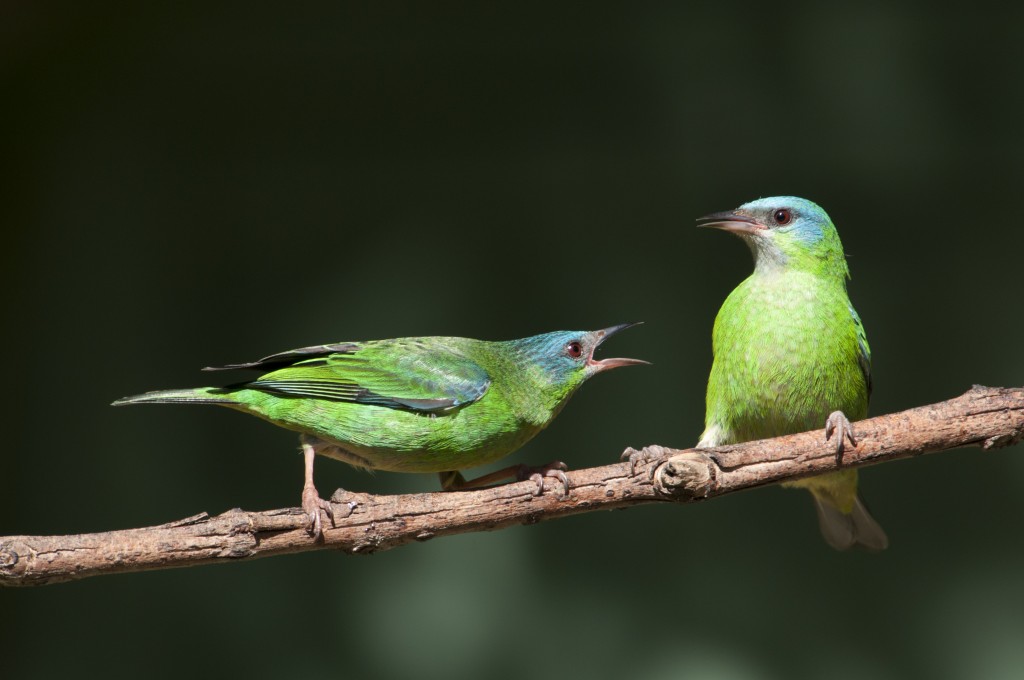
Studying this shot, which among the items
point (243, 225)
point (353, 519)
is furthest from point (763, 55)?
point (353, 519)

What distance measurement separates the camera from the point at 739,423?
3.83m

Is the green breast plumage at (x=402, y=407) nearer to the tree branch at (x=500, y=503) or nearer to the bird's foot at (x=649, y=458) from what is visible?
the tree branch at (x=500, y=503)

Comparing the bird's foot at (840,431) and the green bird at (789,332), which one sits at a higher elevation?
the green bird at (789,332)

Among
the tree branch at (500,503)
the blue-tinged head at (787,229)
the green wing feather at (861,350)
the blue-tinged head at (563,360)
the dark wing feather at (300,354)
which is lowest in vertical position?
the tree branch at (500,503)

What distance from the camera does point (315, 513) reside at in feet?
10.1

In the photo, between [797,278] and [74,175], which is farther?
[74,175]

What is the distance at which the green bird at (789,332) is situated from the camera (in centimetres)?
365

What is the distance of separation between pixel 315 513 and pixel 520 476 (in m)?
0.73

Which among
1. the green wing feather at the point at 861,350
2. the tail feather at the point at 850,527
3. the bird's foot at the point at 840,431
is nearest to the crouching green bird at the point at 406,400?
the bird's foot at the point at 840,431

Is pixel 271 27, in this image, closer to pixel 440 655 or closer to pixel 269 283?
pixel 269 283

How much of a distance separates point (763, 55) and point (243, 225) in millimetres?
3161

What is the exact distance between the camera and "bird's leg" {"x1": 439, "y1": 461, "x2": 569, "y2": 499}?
3178mm

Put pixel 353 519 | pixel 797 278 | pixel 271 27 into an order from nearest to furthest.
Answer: pixel 353 519, pixel 797 278, pixel 271 27

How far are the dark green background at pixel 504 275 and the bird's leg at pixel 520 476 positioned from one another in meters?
1.93
